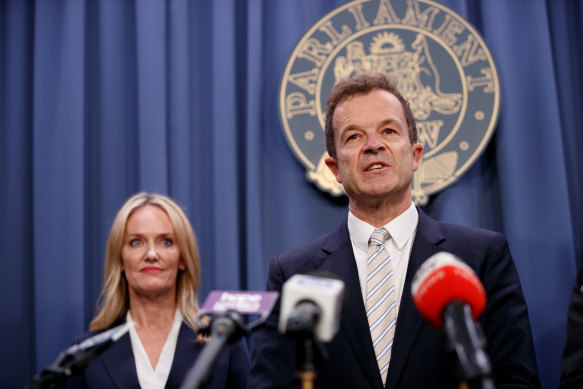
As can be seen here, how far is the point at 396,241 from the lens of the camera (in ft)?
4.74

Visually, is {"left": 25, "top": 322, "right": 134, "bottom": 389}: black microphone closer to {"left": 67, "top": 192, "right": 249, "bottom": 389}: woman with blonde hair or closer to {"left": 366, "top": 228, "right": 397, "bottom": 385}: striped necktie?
{"left": 366, "top": 228, "right": 397, "bottom": 385}: striped necktie

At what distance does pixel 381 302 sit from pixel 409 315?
0.27 ft

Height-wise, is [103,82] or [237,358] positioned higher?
[103,82]

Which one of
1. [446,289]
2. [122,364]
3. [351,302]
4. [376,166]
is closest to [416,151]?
[376,166]

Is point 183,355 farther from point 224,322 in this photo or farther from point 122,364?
point 224,322

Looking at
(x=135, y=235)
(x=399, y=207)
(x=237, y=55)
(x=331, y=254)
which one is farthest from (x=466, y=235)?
(x=237, y=55)

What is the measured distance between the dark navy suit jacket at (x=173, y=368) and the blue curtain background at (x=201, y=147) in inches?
15.5

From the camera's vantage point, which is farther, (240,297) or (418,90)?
(418,90)

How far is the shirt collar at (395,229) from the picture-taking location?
1450mm

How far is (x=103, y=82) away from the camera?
242cm

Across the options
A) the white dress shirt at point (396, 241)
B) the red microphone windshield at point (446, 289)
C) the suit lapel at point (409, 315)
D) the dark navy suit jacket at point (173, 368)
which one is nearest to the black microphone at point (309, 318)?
the red microphone windshield at point (446, 289)

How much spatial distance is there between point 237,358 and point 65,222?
946 millimetres

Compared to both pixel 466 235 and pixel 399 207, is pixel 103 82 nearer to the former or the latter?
pixel 399 207

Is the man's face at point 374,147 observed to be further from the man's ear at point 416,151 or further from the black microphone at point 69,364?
the black microphone at point 69,364
